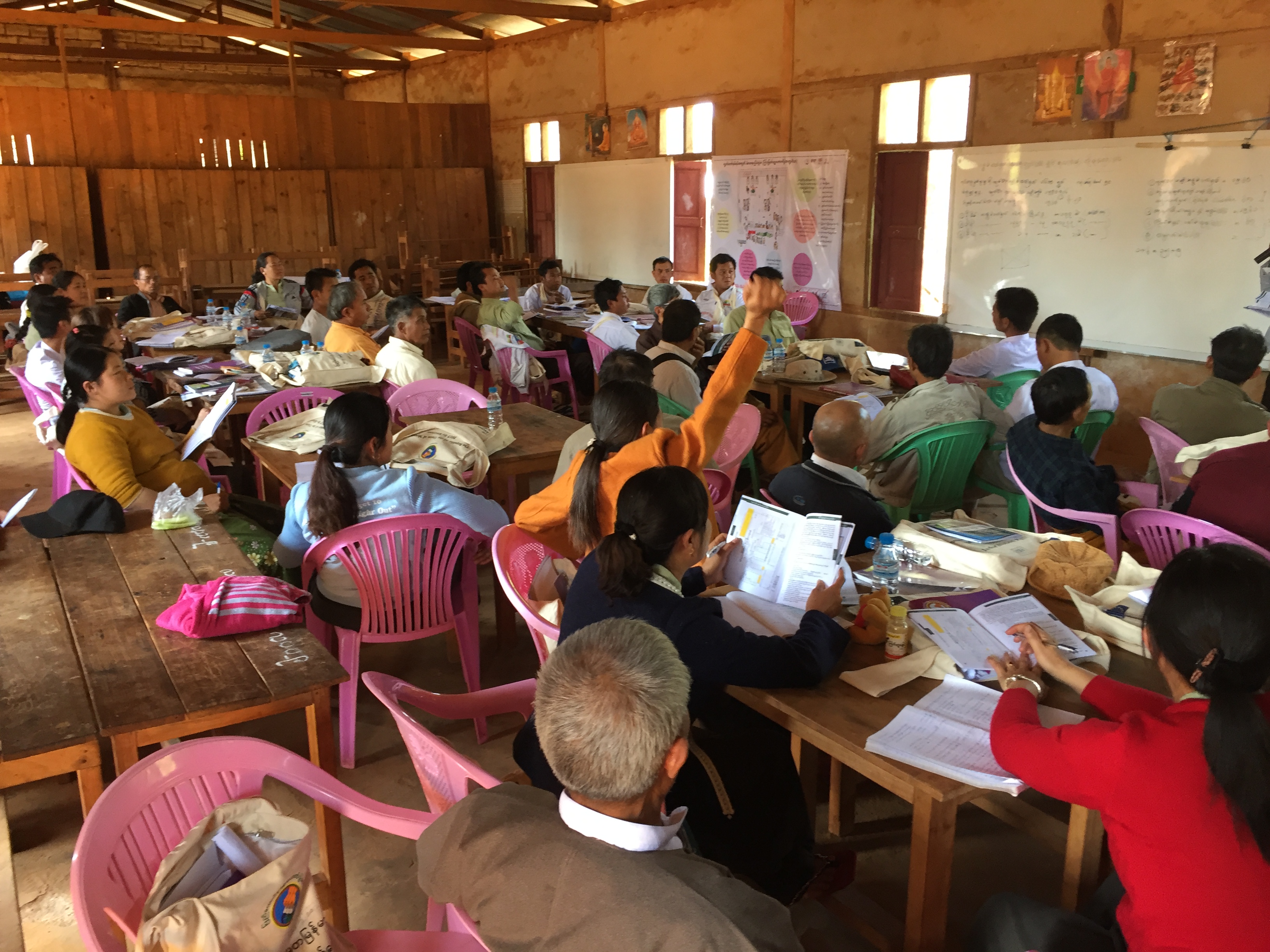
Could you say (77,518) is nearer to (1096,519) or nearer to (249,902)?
(249,902)

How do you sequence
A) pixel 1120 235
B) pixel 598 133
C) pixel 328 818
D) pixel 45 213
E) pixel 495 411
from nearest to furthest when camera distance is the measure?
pixel 328 818 → pixel 495 411 → pixel 1120 235 → pixel 598 133 → pixel 45 213

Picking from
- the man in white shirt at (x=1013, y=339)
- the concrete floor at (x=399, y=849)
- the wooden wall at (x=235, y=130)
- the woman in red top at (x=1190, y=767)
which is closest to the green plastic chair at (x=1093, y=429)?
the man in white shirt at (x=1013, y=339)

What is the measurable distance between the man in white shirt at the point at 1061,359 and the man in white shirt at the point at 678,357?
139cm

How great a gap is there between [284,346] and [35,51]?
32.6ft

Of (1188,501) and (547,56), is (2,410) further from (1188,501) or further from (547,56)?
(1188,501)

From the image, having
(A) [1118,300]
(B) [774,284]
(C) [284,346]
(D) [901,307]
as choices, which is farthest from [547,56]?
(B) [774,284]

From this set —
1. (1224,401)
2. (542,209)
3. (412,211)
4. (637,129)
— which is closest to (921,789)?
(1224,401)

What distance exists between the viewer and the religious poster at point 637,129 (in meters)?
9.91

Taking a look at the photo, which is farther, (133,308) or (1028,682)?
(133,308)

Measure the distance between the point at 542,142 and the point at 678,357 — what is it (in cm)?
795

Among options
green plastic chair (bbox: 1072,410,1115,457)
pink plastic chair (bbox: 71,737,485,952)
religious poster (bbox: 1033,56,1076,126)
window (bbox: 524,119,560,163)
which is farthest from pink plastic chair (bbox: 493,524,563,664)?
window (bbox: 524,119,560,163)

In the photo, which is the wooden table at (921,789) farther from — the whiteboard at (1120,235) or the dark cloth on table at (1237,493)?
the whiteboard at (1120,235)

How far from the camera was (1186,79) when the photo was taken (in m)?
5.55

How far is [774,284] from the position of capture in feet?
8.49
